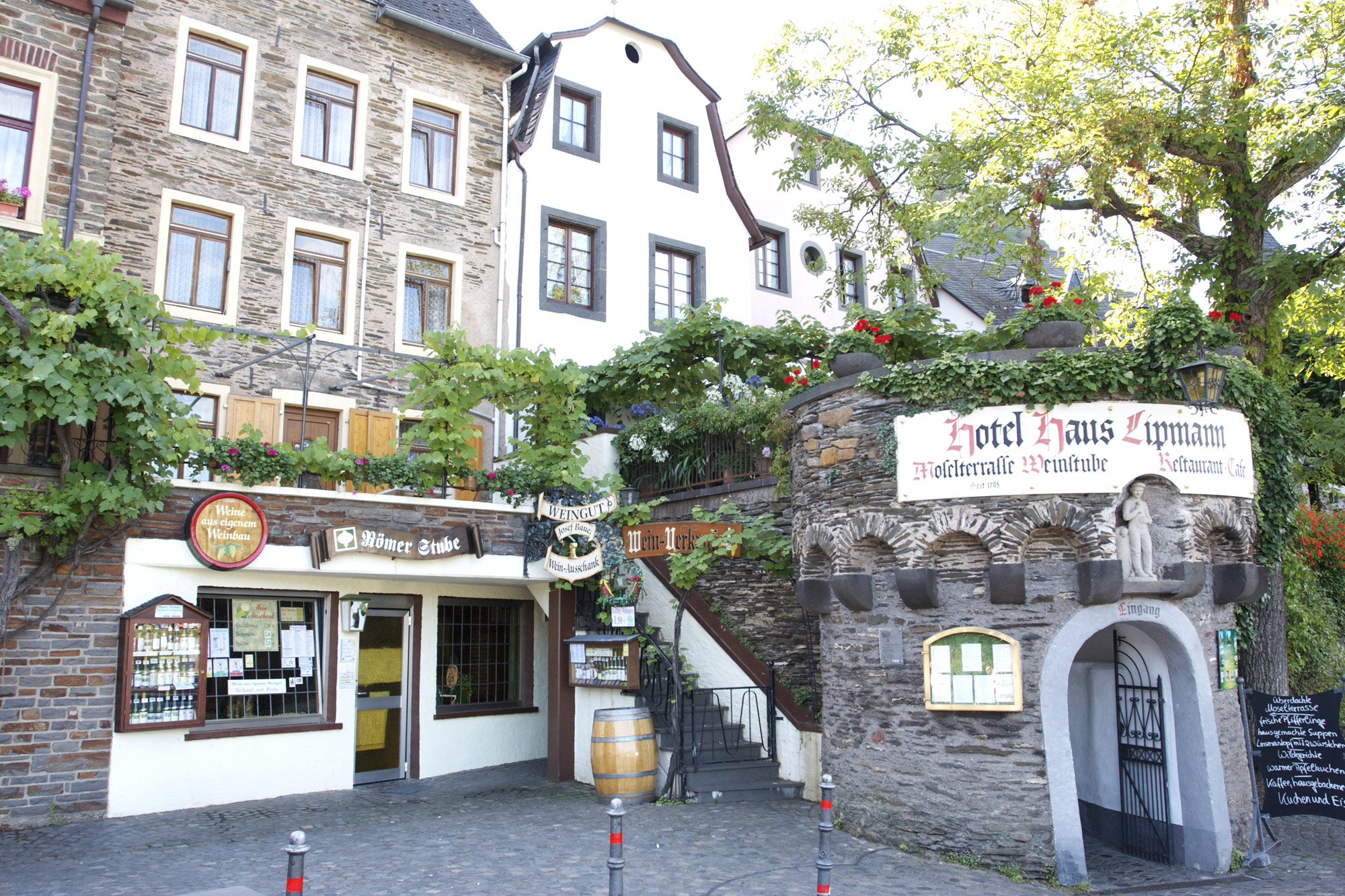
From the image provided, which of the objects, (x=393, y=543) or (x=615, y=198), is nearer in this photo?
(x=393, y=543)

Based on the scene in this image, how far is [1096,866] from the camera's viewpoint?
877 cm

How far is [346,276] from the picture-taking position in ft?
49.3

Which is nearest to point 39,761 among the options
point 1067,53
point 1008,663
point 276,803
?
point 276,803

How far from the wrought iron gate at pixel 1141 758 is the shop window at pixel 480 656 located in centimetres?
760

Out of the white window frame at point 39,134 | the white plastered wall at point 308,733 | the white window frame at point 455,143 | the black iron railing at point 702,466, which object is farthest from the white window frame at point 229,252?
the black iron railing at point 702,466

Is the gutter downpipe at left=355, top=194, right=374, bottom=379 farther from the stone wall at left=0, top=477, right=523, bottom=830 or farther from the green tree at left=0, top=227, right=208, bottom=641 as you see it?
the green tree at left=0, top=227, right=208, bottom=641

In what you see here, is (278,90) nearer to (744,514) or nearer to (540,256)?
(540,256)

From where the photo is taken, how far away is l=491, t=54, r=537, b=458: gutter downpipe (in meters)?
15.8

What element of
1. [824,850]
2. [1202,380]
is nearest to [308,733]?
[824,850]

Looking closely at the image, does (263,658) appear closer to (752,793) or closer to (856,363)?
(752,793)

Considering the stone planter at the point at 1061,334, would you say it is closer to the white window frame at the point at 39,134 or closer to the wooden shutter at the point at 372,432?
the wooden shutter at the point at 372,432

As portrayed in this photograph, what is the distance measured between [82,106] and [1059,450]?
1103cm

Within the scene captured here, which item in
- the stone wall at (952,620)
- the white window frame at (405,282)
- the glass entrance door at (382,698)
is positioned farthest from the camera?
the white window frame at (405,282)

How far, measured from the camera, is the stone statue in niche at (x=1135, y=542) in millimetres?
8359
